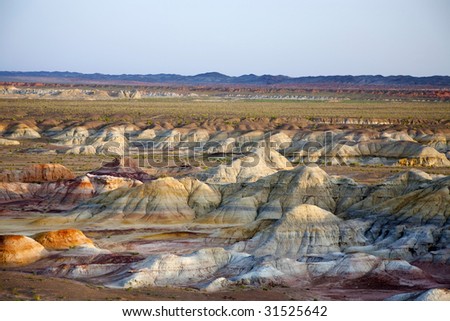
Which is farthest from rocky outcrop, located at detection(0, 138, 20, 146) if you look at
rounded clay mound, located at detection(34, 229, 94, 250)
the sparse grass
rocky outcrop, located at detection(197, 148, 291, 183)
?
rounded clay mound, located at detection(34, 229, 94, 250)

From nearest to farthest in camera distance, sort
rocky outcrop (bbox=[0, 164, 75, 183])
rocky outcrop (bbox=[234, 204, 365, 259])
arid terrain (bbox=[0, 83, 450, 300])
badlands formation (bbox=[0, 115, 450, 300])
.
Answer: arid terrain (bbox=[0, 83, 450, 300]) < badlands formation (bbox=[0, 115, 450, 300]) < rocky outcrop (bbox=[234, 204, 365, 259]) < rocky outcrop (bbox=[0, 164, 75, 183])

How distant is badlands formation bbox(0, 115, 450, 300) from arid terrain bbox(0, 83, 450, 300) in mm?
101

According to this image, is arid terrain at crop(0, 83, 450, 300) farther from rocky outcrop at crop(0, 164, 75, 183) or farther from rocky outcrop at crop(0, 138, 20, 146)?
rocky outcrop at crop(0, 138, 20, 146)

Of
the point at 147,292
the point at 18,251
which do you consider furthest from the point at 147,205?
the point at 147,292

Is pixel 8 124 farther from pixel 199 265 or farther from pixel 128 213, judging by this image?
pixel 199 265

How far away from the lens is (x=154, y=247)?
55.8m

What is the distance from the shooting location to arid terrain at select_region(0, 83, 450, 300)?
144ft

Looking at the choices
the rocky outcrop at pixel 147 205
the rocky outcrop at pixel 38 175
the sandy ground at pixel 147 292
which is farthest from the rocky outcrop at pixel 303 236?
the rocky outcrop at pixel 38 175

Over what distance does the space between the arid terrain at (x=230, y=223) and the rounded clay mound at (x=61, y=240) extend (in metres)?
0.09

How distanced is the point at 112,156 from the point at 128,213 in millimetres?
45664

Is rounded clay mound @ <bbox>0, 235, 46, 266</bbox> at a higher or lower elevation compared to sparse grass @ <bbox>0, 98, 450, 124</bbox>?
higher

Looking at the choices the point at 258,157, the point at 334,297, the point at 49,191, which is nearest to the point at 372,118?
the point at 258,157

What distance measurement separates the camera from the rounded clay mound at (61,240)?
172ft

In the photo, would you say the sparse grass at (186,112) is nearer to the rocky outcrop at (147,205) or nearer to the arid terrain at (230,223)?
the arid terrain at (230,223)
